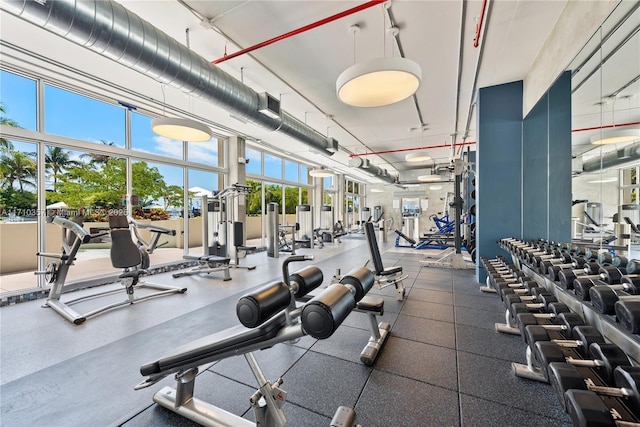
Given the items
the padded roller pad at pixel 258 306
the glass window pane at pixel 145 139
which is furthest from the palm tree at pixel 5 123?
the padded roller pad at pixel 258 306

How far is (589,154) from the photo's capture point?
94.7 inches

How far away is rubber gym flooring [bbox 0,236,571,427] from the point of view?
1.52 metres

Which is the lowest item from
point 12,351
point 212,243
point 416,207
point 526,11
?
point 12,351

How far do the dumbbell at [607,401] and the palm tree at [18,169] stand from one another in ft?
19.3

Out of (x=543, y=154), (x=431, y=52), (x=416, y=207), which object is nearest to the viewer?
(x=431, y=52)

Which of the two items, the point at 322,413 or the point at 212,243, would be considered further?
the point at 212,243

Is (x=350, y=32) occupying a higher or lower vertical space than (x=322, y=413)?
higher

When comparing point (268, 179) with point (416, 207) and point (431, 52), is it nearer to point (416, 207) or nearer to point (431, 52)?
point (431, 52)

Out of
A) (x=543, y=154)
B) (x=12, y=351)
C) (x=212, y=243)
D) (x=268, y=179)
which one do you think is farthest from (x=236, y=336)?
(x=268, y=179)

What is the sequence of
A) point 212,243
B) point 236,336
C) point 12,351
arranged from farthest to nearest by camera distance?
1. point 212,243
2. point 12,351
3. point 236,336

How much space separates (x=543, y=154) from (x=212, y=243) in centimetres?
599

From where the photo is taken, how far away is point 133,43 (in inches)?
88.1

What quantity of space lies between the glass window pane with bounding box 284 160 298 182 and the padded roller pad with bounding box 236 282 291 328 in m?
8.22

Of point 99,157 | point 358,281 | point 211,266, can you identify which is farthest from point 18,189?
point 358,281
